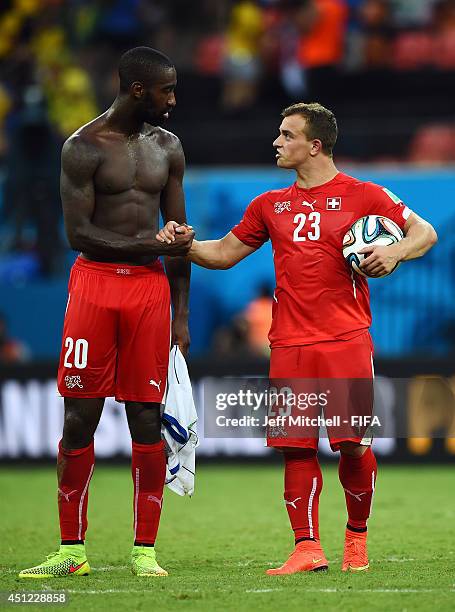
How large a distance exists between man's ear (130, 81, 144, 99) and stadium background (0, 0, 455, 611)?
2567 mm

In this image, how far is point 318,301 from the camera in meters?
6.78

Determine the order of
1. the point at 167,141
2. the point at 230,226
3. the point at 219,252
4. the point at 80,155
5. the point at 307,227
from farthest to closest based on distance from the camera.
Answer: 1. the point at 230,226
2. the point at 219,252
3. the point at 167,141
4. the point at 307,227
5. the point at 80,155

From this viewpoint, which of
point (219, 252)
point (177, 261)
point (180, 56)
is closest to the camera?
point (177, 261)

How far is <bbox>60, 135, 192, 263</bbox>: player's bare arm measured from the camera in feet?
21.7

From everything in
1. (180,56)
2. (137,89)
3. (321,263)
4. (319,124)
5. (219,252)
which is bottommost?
(321,263)

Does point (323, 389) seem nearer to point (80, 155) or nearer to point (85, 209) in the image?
point (85, 209)

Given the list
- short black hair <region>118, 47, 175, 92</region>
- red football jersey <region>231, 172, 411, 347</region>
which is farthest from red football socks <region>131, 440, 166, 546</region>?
short black hair <region>118, 47, 175, 92</region>

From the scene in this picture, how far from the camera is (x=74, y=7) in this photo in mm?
19078

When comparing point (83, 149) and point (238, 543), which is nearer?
point (83, 149)

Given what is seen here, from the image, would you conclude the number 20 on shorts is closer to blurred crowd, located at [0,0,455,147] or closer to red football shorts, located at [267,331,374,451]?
red football shorts, located at [267,331,374,451]

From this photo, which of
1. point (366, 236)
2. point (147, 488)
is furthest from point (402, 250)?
point (147, 488)

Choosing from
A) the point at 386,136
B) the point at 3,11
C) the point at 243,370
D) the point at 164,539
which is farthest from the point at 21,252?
the point at 164,539

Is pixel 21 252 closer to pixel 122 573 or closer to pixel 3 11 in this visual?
pixel 3 11

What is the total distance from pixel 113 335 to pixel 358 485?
1.57 metres
